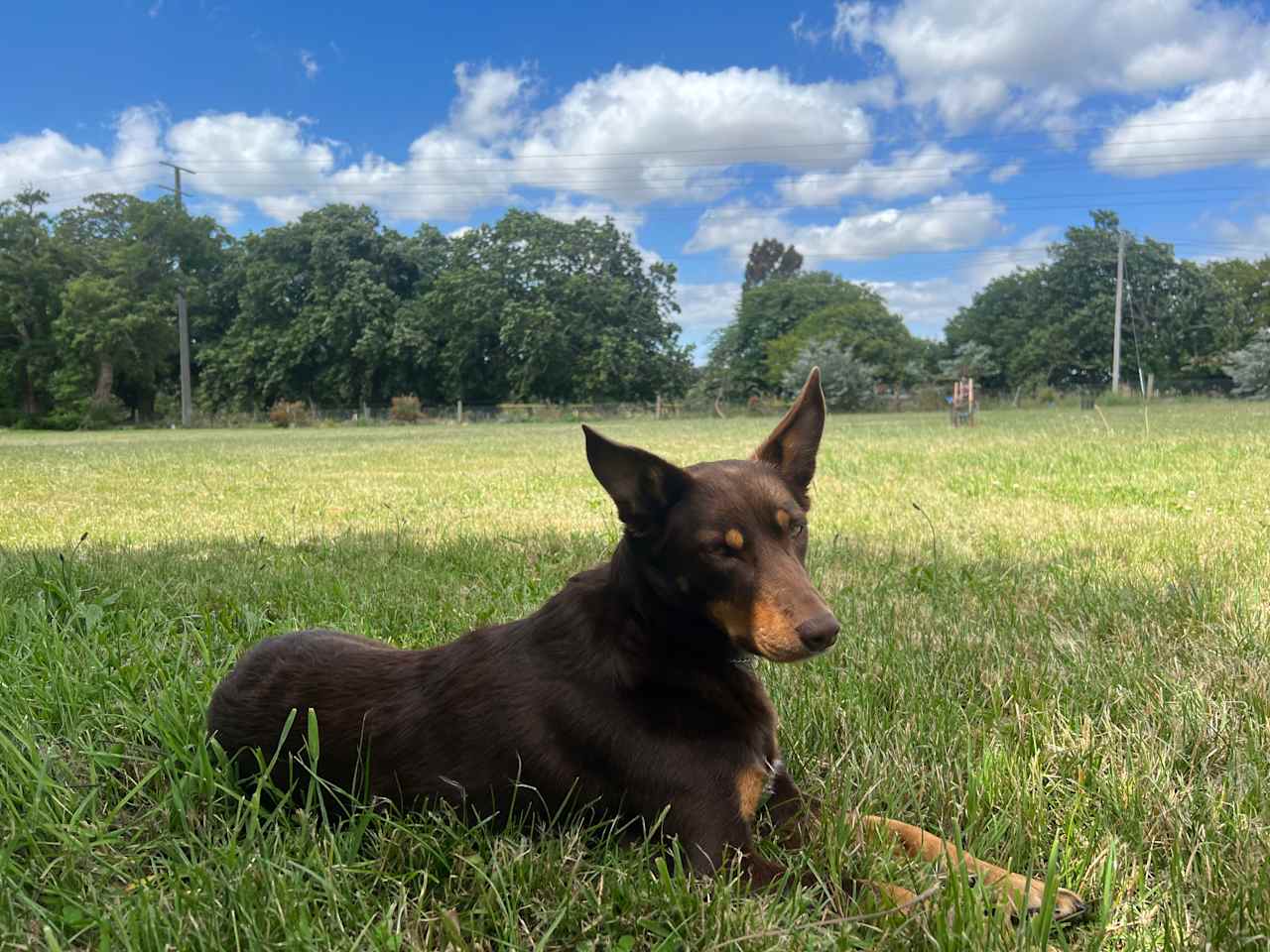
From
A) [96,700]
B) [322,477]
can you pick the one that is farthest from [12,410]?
[96,700]

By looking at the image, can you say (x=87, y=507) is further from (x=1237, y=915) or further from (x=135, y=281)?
(x=135, y=281)

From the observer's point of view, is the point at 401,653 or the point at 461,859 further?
the point at 401,653

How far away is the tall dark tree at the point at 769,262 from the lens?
101m

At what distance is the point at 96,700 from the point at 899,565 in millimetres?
4248

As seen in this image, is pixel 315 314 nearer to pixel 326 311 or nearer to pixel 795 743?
pixel 326 311

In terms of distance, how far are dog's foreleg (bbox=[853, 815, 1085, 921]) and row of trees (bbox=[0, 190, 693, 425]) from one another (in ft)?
192

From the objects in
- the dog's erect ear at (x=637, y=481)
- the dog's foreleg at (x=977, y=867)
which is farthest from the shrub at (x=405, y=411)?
the dog's foreleg at (x=977, y=867)

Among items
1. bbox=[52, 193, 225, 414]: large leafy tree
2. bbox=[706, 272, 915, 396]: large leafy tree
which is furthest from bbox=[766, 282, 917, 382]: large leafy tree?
bbox=[52, 193, 225, 414]: large leafy tree

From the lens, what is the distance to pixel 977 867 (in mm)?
1821

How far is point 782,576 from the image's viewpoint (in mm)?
2139

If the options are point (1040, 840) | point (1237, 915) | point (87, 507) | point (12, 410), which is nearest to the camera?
point (1237, 915)

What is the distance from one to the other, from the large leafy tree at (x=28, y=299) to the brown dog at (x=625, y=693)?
69.6m

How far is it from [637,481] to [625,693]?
57 cm

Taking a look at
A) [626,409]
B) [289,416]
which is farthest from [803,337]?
[289,416]
